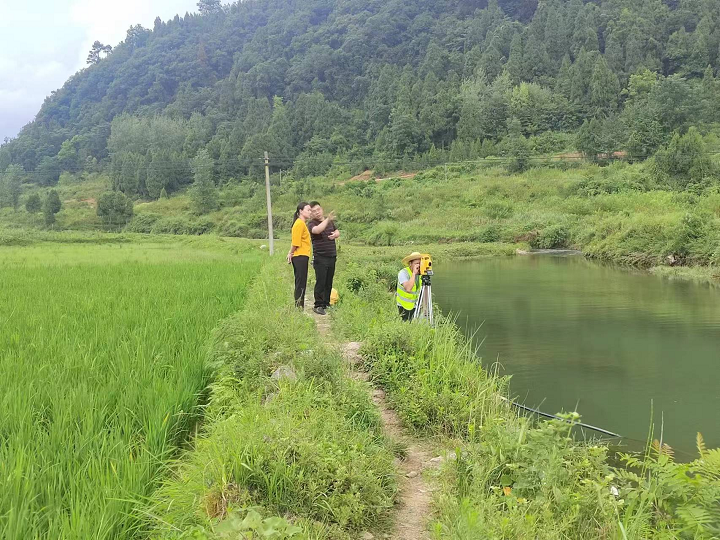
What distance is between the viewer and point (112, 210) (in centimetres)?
5197

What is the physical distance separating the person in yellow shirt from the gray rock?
2.98 meters

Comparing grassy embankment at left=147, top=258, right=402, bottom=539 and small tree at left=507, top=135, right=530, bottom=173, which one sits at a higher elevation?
small tree at left=507, top=135, right=530, bottom=173

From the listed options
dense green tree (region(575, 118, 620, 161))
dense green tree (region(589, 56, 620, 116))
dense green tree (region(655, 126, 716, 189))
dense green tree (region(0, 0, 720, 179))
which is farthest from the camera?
dense green tree (region(0, 0, 720, 179))

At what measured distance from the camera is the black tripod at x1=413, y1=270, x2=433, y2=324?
650 cm

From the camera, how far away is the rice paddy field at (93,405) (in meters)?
2.07

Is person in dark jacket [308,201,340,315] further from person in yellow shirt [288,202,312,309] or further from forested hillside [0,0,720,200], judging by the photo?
forested hillside [0,0,720,200]

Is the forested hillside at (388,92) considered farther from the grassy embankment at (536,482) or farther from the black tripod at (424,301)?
the grassy embankment at (536,482)

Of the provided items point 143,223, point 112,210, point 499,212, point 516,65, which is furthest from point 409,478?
point 516,65

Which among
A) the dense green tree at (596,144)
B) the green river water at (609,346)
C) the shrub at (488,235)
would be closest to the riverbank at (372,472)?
the green river water at (609,346)

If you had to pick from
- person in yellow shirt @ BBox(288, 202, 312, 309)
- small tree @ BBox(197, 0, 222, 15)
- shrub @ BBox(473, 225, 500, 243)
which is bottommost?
shrub @ BBox(473, 225, 500, 243)

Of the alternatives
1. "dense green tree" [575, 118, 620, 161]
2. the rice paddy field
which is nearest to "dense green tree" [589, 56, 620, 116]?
"dense green tree" [575, 118, 620, 161]

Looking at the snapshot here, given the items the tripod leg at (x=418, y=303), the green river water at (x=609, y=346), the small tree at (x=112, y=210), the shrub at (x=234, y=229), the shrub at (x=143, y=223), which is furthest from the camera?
the small tree at (x=112, y=210)

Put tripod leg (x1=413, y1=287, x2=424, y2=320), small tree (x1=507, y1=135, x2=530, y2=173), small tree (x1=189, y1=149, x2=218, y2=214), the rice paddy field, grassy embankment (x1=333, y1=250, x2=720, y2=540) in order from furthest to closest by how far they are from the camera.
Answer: small tree (x1=189, y1=149, x2=218, y2=214)
small tree (x1=507, y1=135, x2=530, y2=173)
tripod leg (x1=413, y1=287, x2=424, y2=320)
grassy embankment (x1=333, y1=250, x2=720, y2=540)
the rice paddy field

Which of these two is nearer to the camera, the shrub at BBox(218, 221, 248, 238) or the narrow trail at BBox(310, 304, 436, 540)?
the narrow trail at BBox(310, 304, 436, 540)
